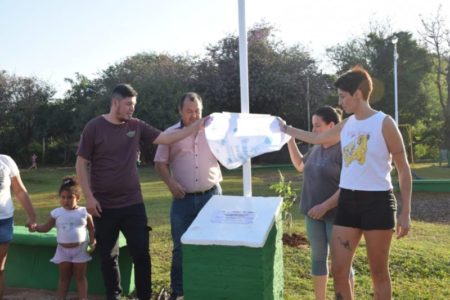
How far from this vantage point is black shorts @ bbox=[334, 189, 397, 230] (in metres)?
2.98

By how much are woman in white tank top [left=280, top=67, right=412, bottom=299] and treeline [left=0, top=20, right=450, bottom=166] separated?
63.4 feet

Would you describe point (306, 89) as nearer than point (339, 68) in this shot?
Yes

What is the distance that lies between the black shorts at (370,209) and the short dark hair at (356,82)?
596 millimetres

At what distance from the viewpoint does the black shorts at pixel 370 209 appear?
117 inches

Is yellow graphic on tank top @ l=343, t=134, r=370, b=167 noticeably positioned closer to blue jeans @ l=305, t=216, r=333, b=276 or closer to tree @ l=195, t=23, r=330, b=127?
blue jeans @ l=305, t=216, r=333, b=276

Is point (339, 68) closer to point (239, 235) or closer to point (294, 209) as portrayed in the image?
point (294, 209)

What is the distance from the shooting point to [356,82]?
3.11 m

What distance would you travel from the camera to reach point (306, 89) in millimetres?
24484

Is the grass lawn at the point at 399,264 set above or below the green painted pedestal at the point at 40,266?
below

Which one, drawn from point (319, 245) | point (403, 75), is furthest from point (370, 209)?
point (403, 75)

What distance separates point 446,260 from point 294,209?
4208 mm

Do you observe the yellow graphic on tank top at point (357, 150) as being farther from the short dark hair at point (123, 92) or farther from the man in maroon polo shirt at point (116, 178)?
the short dark hair at point (123, 92)

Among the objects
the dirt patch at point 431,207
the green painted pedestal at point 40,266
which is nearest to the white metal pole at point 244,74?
the green painted pedestal at point 40,266

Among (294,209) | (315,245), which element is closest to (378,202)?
(315,245)
